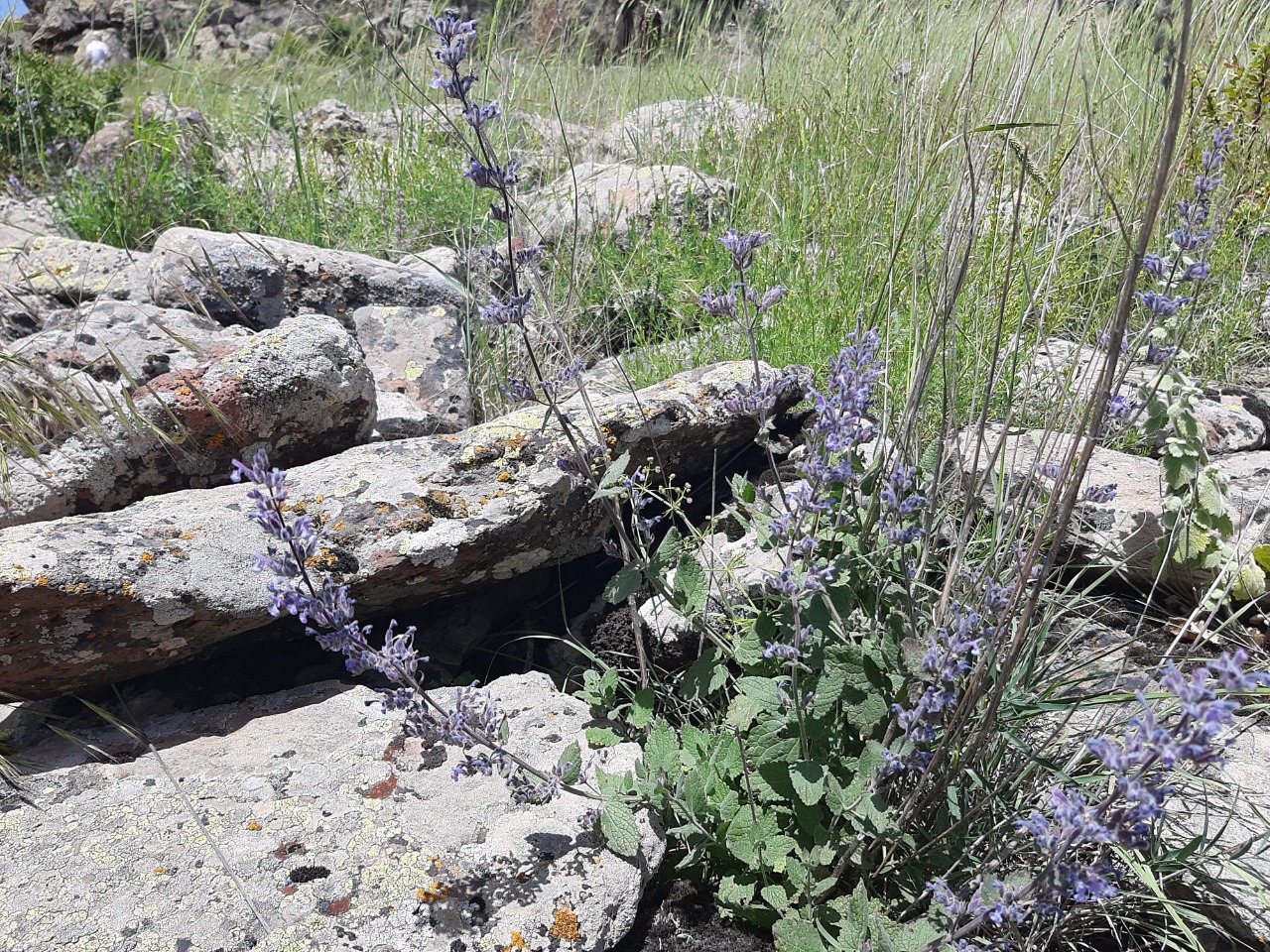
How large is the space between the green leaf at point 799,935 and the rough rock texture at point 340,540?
4.12ft

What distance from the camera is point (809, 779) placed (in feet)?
5.79

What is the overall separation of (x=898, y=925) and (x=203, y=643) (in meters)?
1.83

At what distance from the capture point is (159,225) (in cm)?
467

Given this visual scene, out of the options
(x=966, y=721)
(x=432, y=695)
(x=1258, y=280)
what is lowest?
(x=432, y=695)

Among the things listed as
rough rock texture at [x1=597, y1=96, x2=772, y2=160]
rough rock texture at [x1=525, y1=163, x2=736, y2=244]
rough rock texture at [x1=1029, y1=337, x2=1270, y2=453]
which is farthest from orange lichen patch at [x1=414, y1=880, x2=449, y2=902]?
rough rock texture at [x1=597, y1=96, x2=772, y2=160]

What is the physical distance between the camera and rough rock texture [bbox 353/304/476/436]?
335cm

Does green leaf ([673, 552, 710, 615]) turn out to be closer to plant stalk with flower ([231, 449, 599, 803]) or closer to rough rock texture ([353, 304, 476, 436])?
plant stalk with flower ([231, 449, 599, 803])

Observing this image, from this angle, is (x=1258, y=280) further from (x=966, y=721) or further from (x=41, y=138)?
(x=41, y=138)

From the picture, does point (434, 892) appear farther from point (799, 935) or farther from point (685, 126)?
point (685, 126)

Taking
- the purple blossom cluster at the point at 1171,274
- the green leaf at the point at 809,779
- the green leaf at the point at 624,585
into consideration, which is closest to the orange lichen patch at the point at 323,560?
the green leaf at the point at 624,585

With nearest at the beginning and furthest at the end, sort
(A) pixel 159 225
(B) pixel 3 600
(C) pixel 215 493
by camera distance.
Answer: (B) pixel 3 600, (C) pixel 215 493, (A) pixel 159 225

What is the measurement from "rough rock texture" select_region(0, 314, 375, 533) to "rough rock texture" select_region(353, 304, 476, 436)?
464 mm

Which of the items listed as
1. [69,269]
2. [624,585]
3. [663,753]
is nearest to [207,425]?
[624,585]

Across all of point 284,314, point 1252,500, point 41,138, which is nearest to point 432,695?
point 284,314
